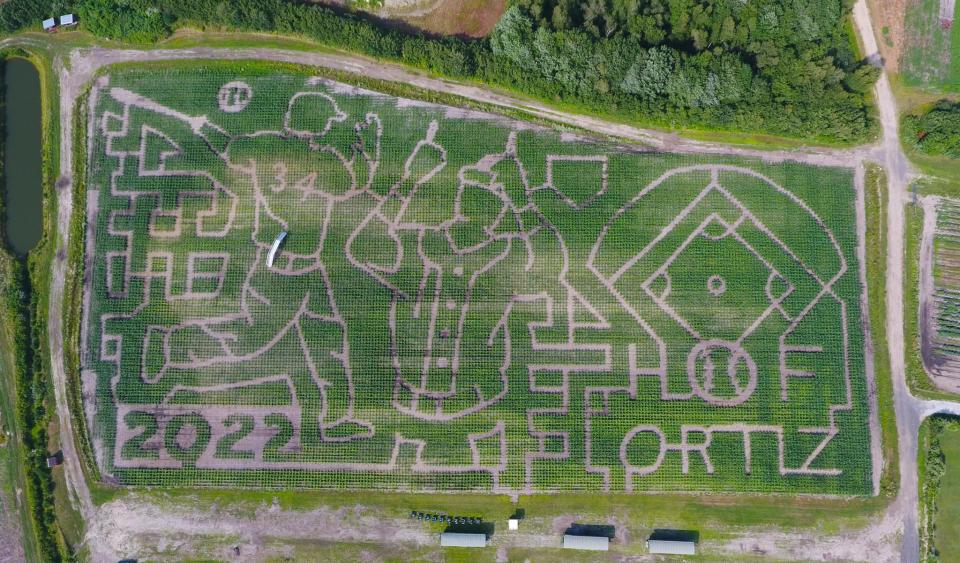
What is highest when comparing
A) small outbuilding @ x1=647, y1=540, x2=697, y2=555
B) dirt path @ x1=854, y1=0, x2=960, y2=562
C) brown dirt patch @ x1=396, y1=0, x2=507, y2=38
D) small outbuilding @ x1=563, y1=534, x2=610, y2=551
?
brown dirt patch @ x1=396, y1=0, x2=507, y2=38

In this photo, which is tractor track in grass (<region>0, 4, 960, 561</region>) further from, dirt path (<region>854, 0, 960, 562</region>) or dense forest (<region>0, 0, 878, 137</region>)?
dense forest (<region>0, 0, 878, 137</region>)

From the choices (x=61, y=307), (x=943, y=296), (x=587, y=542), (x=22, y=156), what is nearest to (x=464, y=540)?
(x=587, y=542)

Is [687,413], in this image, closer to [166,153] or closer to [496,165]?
[496,165]

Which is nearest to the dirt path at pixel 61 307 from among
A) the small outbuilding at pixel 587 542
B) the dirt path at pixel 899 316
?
the small outbuilding at pixel 587 542

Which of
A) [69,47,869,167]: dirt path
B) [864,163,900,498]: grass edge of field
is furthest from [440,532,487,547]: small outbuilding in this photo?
[69,47,869,167]: dirt path

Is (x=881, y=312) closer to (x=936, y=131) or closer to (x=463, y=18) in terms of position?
(x=936, y=131)

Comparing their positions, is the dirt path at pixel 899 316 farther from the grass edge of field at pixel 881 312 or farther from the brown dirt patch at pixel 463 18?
the brown dirt patch at pixel 463 18

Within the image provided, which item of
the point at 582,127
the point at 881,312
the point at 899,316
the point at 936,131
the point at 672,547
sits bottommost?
the point at 672,547
